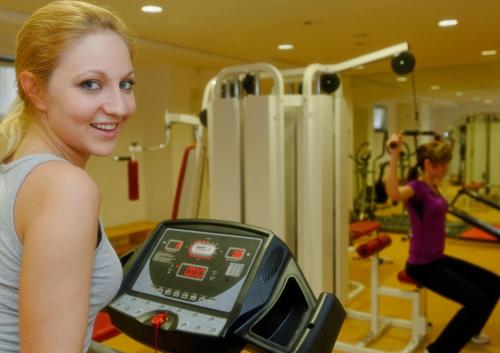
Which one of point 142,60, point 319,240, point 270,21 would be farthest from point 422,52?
point 319,240

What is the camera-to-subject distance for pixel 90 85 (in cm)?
73

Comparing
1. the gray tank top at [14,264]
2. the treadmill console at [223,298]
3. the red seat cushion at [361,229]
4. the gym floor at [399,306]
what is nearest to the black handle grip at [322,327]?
the treadmill console at [223,298]

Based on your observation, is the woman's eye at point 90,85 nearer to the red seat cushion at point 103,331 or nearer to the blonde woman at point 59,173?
the blonde woman at point 59,173

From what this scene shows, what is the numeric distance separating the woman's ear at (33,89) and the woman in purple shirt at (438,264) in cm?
222

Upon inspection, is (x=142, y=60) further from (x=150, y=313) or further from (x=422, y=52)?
(x=150, y=313)

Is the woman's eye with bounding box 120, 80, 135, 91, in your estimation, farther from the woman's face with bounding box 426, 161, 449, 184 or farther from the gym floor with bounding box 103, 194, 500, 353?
the woman's face with bounding box 426, 161, 449, 184

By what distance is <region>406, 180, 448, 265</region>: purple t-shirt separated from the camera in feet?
8.83

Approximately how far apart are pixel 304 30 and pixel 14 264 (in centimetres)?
392

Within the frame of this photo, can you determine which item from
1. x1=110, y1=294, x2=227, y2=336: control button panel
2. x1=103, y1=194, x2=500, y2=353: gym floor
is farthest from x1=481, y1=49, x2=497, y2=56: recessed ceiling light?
x1=110, y1=294, x2=227, y2=336: control button panel

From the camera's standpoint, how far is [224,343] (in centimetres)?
89

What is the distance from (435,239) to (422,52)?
3404 mm

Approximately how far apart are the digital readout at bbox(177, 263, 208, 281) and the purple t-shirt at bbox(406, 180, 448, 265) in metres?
1.98

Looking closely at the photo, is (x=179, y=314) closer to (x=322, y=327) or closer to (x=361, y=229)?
(x=322, y=327)

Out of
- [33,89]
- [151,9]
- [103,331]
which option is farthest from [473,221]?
[33,89]
